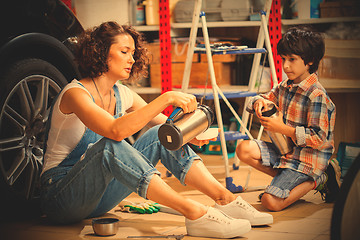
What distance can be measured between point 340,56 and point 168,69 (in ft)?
4.10

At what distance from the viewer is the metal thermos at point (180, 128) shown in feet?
6.50

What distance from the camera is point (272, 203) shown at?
98.8 inches

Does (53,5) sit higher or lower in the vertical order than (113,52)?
higher

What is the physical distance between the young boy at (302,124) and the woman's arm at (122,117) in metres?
0.67

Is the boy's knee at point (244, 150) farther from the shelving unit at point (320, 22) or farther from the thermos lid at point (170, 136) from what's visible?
the shelving unit at point (320, 22)

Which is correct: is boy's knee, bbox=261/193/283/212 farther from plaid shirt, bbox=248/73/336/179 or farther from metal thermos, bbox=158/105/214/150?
metal thermos, bbox=158/105/214/150

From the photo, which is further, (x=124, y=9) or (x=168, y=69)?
(x=124, y=9)

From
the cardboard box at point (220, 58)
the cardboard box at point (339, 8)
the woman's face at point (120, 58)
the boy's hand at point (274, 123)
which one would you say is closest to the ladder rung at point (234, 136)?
the boy's hand at point (274, 123)

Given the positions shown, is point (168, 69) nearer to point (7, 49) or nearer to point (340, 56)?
point (340, 56)

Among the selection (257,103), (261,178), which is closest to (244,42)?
(261,178)

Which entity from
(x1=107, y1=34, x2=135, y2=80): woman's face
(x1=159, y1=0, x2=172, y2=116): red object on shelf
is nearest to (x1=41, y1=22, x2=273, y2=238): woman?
(x1=107, y1=34, x2=135, y2=80): woman's face

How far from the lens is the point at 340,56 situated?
382 centimetres

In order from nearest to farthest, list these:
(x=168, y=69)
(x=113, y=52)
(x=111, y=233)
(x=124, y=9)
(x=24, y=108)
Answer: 1. (x=111, y=233)
2. (x=113, y=52)
3. (x=24, y=108)
4. (x=168, y=69)
5. (x=124, y=9)

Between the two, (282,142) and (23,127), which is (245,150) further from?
(23,127)
